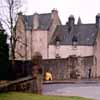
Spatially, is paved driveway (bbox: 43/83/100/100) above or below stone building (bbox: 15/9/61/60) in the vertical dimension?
below

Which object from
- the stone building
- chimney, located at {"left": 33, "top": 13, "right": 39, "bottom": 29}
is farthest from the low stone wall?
chimney, located at {"left": 33, "top": 13, "right": 39, "bottom": 29}

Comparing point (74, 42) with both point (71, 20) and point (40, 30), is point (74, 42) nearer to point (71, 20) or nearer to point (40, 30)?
point (71, 20)

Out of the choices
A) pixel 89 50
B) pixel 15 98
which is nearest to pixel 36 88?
pixel 15 98

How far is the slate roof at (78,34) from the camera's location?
2997 inches

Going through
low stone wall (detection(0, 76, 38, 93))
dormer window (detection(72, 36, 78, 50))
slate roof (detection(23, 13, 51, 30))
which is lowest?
low stone wall (detection(0, 76, 38, 93))

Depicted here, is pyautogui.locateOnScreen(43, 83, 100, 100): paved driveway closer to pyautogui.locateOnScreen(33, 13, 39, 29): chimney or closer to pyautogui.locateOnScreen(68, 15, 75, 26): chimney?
pyautogui.locateOnScreen(68, 15, 75, 26): chimney

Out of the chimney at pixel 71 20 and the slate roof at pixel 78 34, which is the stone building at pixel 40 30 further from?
the chimney at pixel 71 20

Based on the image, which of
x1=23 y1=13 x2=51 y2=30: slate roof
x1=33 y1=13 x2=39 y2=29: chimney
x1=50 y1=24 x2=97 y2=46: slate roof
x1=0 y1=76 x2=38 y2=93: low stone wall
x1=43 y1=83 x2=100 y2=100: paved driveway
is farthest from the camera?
x1=33 y1=13 x2=39 y2=29: chimney

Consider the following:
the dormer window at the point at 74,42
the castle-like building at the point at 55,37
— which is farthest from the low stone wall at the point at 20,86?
the dormer window at the point at 74,42

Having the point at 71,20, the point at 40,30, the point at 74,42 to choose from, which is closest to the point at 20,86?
the point at 74,42

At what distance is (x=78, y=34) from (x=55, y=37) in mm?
4641

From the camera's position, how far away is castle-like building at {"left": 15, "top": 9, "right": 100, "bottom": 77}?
75.8 metres

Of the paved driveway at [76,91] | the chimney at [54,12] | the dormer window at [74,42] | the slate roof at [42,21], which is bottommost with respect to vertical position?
the paved driveway at [76,91]

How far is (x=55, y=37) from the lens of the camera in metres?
79.7
